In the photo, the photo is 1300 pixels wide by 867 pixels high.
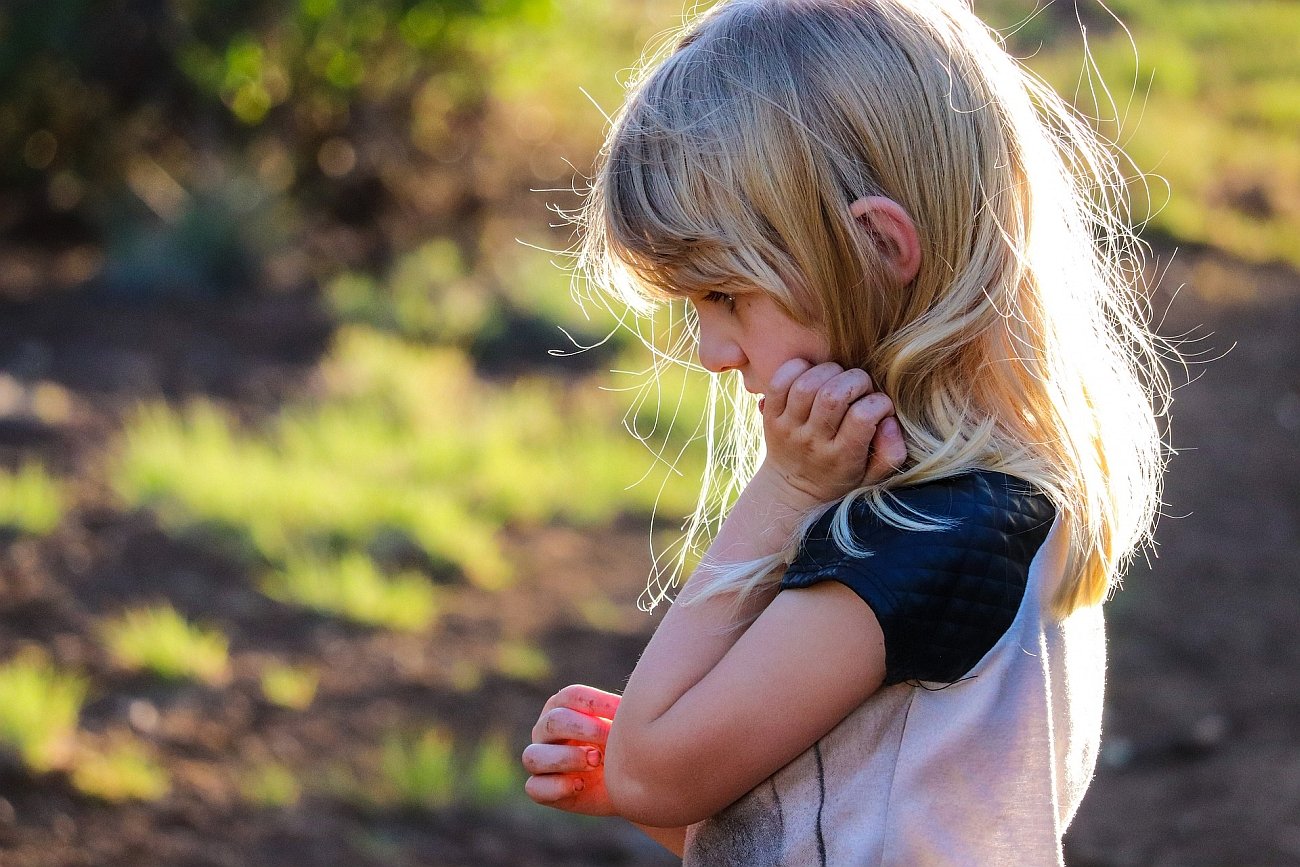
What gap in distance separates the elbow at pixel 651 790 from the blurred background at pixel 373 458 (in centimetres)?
69

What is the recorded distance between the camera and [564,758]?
59.1 inches

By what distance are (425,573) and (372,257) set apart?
14.4 ft

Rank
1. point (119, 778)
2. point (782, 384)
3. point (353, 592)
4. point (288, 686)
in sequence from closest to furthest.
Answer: point (782, 384)
point (119, 778)
point (288, 686)
point (353, 592)

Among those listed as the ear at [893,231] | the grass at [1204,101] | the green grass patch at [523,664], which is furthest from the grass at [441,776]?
the grass at [1204,101]

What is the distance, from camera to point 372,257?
874cm

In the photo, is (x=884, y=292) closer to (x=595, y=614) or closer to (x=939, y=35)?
(x=939, y=35)

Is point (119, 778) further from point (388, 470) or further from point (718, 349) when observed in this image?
point (718, 349)

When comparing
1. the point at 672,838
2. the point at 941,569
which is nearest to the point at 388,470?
the point at 672,838

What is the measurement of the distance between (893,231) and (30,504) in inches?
158

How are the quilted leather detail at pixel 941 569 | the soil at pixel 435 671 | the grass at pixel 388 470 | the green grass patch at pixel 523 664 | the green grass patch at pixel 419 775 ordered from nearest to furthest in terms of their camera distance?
the quilted leather detail at pixel 941 569, the soil at pixel 435 671, the green grass patch at pixel 419 775, the green grass patch at pixel 523 664, the grass at pixel 388 470

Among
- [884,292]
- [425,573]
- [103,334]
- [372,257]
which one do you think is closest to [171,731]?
[425,573]

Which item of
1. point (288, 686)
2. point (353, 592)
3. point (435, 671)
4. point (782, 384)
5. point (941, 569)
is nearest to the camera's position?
point (941, 569)

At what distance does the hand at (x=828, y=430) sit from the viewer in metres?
1.31

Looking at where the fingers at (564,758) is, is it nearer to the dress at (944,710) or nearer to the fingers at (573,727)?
the fingers at (573,727)
